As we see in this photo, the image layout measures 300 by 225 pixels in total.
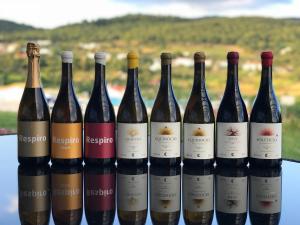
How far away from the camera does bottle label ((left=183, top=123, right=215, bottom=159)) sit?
41.8 inches

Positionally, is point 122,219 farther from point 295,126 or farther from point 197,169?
point 295,126

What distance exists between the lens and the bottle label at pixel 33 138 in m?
1.07

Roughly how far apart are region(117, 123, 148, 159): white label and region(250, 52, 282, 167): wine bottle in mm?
222

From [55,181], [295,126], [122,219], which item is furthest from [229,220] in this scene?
[295,126]

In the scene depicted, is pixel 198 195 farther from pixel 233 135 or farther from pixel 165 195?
pixel 233 135

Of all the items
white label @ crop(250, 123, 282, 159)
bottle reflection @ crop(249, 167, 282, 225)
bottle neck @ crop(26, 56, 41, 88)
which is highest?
bottle neck @ crop(26, 56, 41, 88)

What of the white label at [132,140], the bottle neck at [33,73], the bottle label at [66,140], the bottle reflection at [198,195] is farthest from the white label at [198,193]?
the bottle neck at [33,73]

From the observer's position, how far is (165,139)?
107 cm

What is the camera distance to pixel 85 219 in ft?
2.29

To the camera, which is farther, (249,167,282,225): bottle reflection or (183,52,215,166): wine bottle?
(183,52,215,166): wine bottle

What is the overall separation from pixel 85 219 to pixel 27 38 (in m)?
5.87

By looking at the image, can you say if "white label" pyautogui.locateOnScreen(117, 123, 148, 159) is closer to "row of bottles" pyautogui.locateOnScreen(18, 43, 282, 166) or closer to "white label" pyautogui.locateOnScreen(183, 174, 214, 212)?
"row of bottles" pyautogui.locateOnScreen(18, 43, 282, 166)

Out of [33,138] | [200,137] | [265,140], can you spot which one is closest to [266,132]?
→ [265,140]

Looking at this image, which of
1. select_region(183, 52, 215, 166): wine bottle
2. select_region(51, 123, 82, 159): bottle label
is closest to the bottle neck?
select_region(51, 123, 82, 159): bottle label
